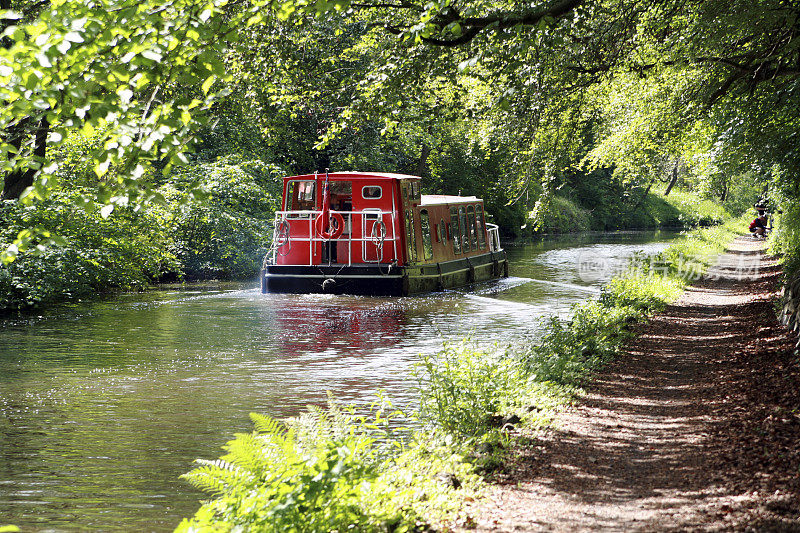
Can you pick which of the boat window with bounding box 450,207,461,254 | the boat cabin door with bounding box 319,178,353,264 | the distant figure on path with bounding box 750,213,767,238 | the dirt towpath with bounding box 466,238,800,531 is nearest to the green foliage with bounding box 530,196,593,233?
the distant figure on path with bounding box 750,213,767,238

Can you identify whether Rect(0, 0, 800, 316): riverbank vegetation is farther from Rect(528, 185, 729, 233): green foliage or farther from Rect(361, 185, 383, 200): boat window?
Rect(528, 185, 729, 233): green foliage

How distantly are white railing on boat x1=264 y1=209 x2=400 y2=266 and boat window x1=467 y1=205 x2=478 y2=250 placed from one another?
17.3 ft

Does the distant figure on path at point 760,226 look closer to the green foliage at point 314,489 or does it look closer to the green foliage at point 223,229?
the green foliage at point 223,229

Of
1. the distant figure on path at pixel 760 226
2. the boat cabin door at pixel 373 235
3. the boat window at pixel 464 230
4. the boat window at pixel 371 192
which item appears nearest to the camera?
the boat cabin door at pixel 373 235

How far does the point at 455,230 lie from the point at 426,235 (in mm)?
2343

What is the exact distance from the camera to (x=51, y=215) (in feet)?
58.9

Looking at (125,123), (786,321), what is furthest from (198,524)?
(786,321)

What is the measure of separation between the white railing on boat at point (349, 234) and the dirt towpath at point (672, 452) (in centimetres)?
1094

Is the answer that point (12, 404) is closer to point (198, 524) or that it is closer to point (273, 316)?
point (198, 524)

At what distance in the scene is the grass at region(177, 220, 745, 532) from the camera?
15.2 feet

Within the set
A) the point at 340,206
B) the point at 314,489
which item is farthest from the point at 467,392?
the point at 340,206

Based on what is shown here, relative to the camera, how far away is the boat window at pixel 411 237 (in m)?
21.5

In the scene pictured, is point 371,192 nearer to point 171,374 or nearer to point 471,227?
point 471,227

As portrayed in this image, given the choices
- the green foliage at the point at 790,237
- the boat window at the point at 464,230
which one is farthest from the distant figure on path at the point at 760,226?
the boat window at the point at 464,230
